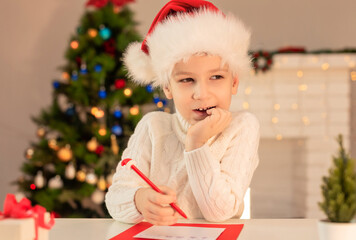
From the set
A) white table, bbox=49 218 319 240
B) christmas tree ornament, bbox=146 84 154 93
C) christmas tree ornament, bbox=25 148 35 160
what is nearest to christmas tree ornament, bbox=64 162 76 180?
christmas tree ornament, bbox=25 148 35 160

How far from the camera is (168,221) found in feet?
2.94

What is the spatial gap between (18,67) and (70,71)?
0.83m

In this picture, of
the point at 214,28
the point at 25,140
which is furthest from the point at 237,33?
the point at 25,140

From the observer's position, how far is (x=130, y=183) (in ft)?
3.64

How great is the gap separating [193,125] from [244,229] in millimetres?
258

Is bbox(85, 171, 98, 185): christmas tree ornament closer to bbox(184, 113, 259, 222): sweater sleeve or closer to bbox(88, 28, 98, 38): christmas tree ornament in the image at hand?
bbox(88, 28, 98, 38): christmas tree ornament

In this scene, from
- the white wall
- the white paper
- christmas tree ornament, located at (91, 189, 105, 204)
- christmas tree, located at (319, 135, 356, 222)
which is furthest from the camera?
the white wall

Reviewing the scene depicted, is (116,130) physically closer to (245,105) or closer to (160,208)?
(245,105)

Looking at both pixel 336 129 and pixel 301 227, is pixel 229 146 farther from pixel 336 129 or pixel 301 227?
pixel 336 129

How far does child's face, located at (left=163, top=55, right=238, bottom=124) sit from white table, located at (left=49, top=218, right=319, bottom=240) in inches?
10.4

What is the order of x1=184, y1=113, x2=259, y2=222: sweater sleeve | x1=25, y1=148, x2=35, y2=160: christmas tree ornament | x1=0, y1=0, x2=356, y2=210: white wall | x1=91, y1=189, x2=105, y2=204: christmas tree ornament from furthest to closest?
x1=0, y1=0, x2=356, y2=210: white wall < x1=25, y1=148, x2=35, y2=160: christmas tree ornament < x1=91, y1=189, x2=105, y2=204: christmas tree ornament < x1=184, y1=113, x2=259, y2=222: sweater sleeve

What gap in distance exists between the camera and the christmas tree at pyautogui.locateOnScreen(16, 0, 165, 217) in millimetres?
2766

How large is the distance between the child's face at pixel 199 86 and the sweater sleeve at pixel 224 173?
97 mm

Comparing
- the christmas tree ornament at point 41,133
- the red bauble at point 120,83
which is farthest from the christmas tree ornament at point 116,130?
the christmas tree ornament at point 41,133
